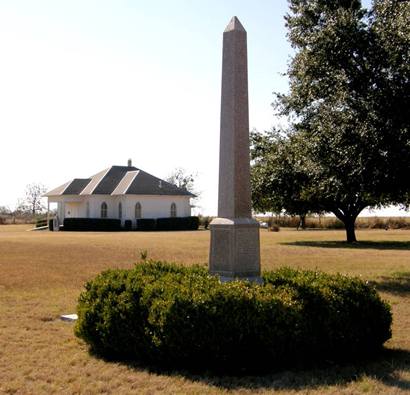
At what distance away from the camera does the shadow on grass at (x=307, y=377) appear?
20.7 feet

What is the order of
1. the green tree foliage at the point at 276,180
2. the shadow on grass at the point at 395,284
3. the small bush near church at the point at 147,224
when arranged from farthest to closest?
the small bush near church at the point at 147,224, the green tree foliage at the point at 276,180, the shadow on grass at the point at 395,284

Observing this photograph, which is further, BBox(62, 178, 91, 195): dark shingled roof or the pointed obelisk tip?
BBox(62, 178, 91, 195): dark shingled roof

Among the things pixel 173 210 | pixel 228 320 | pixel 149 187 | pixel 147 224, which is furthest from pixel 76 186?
pixel 228 320

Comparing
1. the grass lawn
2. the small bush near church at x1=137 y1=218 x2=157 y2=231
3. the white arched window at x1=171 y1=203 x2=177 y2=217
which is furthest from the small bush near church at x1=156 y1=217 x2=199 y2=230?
the grass lawn

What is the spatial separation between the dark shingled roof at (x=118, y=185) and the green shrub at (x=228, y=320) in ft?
163

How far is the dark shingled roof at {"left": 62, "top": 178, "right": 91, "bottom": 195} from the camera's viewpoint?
60.1m

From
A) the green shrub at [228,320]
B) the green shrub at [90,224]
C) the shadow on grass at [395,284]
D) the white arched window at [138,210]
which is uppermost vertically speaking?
the white arched window at [138,210]

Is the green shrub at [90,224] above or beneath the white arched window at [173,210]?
beneath

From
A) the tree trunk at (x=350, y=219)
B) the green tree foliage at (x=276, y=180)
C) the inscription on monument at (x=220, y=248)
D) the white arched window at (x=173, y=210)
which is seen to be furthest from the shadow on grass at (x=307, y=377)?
the white arched window at (x=173, y=210)

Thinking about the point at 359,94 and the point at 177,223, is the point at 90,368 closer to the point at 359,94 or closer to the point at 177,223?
the point at 359,94

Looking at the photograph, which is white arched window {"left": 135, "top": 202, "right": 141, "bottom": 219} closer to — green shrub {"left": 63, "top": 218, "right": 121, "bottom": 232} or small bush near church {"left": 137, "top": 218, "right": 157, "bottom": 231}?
small bush near church {"left": 137, "top": 218, "right": 157, "bottom": 231}

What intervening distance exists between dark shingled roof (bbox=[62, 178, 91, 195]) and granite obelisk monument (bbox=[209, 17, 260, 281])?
52317 millimetres

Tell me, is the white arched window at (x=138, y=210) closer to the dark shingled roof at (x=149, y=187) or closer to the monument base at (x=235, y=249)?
the dark shingled roof at (x=149, y=187)

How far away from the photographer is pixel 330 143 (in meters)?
15.8
